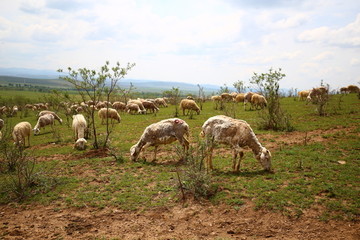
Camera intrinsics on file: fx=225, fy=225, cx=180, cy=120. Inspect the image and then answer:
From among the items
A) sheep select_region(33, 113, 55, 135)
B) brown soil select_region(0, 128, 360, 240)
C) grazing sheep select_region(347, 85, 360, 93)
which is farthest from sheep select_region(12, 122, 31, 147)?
grazing sheep select_region(347, 85, 360, 93)

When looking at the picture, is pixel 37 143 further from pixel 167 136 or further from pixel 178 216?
pixel 178 216

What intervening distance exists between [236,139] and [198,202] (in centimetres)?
350

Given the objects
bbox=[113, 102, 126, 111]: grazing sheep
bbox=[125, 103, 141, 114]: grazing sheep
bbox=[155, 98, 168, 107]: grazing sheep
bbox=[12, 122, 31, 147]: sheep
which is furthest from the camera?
bbox=[155, 98, 168, 107]: grazing sheep

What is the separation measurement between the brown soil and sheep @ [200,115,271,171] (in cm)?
277

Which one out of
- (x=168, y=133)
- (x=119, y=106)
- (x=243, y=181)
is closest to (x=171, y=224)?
(x=243, y=181)

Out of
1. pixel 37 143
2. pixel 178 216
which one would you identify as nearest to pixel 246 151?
pixel 178 216

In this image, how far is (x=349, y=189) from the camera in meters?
7.97

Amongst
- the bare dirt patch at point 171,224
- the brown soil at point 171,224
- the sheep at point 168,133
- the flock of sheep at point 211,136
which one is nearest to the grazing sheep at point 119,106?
the flock of sheep at point 211,136

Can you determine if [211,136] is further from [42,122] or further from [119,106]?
[119,106]

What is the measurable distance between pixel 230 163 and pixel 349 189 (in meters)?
4.90

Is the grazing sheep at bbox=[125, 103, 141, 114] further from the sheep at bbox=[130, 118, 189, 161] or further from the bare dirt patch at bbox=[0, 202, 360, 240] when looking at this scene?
the bare dirt patch at bbox=[0, 202, 360, 240]

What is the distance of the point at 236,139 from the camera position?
10.2 metres

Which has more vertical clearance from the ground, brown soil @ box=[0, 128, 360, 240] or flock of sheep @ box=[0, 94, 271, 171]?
flock of sheep @ box=[0, 94, 271, 171]

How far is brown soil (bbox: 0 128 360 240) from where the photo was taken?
6.48m
